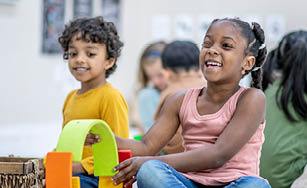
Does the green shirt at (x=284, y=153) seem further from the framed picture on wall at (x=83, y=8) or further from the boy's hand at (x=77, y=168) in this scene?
the framed picture on wall at (x=83, y=8)

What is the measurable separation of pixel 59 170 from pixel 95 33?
1136mm

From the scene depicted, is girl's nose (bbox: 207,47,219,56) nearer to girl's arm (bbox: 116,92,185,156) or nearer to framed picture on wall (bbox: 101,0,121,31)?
girl's arm (bbox: 116,92,185,156)

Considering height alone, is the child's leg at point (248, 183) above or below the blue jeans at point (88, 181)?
above

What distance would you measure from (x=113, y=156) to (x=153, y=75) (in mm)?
3505

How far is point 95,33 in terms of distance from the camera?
3.85 m

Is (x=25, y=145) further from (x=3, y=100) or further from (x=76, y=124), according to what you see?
(x=76, y=124)

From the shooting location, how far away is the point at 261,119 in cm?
327

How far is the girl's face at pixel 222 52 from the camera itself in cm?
325

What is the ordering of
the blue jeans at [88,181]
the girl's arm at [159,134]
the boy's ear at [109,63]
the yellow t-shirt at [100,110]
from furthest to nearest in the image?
the boy's ear at [109,63] < the yellow t-shirt at [100,110] < the blue jeans at [88,181] < the girl's arm at [159,134]

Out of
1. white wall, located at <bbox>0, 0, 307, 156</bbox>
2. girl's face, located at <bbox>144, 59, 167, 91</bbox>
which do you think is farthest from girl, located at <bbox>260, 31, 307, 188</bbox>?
white wall, located at <bbox>0, 0, 307, 156</bbox>

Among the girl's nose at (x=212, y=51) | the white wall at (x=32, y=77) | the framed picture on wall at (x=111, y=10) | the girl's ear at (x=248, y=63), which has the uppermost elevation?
the girl's nose at (x=212, y=51)

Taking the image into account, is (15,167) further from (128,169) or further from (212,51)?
(212,51)

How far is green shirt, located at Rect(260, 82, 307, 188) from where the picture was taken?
415 cm

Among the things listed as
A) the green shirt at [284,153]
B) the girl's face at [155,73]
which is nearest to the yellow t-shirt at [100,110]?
the green shirt at [284,153]
